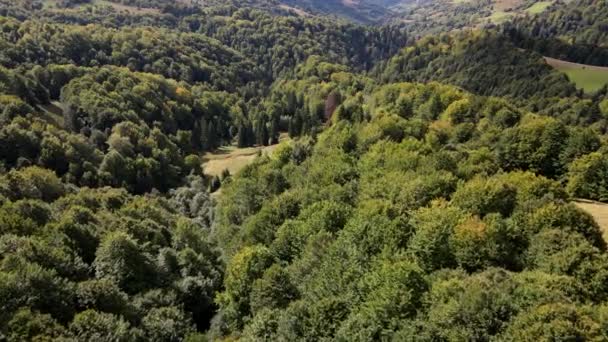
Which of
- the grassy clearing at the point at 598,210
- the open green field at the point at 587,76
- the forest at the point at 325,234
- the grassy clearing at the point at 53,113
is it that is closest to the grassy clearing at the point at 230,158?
the forest at the point at 325,234

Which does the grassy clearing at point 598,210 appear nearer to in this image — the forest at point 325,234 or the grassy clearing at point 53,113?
the forest at point 325,234

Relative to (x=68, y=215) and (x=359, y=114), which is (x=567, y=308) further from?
(x=359, y=114)

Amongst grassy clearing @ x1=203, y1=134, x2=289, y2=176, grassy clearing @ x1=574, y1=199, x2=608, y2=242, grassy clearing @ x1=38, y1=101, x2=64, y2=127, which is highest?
grassy clearing @ x1=574, y1=199, x2=608, y2=242

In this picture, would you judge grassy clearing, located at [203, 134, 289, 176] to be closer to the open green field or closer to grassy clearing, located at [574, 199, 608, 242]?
grassy clearing, located at [574, 199, 608, 242]

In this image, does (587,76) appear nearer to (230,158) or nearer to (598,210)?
(230,158)

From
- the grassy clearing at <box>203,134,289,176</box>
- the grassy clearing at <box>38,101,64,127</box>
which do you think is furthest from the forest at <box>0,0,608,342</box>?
the grassy clearing at <box>203,134,289,176</box>

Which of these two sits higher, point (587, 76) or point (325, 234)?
point (325, 234)

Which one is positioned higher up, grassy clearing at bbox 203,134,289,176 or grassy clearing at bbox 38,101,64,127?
grassy clearing at bbox 38,101,64,127

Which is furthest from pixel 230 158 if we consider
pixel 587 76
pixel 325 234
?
pixel 587 76
